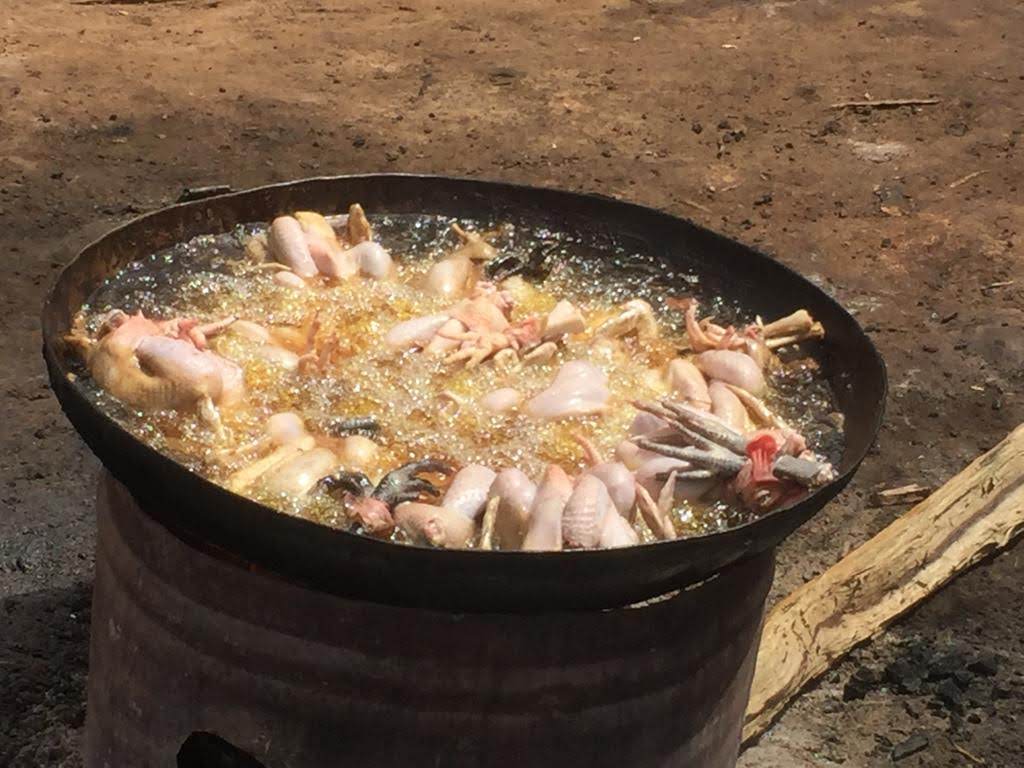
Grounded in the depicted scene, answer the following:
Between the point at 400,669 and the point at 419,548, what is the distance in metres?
0.34

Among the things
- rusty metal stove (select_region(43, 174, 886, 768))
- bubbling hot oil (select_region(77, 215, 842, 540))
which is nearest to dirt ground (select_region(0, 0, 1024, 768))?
rusty metal stove (select_region(43, 174, 886, 768))

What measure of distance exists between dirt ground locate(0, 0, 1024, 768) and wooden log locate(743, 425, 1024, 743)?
0.16 m

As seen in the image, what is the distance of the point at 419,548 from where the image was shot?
1920 mm

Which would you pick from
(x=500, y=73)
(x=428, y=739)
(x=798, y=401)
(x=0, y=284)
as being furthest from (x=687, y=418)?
(x=500, y=73)

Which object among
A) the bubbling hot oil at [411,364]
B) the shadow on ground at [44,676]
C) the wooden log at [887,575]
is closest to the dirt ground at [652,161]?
the shadow on ground at [44,676]

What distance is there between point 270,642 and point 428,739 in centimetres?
31

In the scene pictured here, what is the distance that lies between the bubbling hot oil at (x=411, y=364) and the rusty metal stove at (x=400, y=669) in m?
0.16

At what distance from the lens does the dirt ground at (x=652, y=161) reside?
13.1ft

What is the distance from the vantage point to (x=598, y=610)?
217 centimetres

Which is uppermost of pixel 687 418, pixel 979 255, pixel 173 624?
pixel 687 418

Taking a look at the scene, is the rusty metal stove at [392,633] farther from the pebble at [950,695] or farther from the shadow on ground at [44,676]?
the pebble at [950,695]

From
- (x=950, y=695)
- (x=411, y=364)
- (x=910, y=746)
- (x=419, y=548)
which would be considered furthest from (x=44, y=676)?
(x=950, y=695)

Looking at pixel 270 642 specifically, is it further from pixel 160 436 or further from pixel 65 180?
pixel 65 180

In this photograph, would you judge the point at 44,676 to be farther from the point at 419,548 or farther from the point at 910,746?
the point at 910,746
